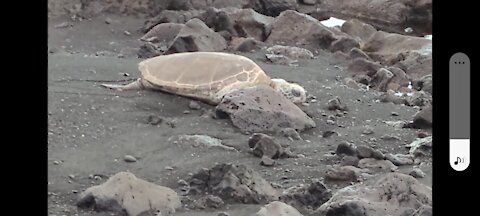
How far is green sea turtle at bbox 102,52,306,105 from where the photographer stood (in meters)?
4.96

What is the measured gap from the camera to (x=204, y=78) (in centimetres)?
503

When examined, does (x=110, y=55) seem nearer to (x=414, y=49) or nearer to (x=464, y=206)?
(x=414, y=49)

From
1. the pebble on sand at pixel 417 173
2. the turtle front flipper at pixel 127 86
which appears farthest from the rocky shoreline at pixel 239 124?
the turtle front flipper at pixel 127 86

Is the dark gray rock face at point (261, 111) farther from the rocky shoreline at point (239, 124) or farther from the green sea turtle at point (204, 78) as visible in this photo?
the green sea turtle at point (204, 78)

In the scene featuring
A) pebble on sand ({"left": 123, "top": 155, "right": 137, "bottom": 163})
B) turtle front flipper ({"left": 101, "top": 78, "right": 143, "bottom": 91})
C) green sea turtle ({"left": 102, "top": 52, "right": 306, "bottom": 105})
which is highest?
green sea turtle ({"left": 102, "top": 52, "right": 306, "bottom": 105})

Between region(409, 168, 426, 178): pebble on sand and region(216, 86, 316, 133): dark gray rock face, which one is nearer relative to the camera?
region(409, 168, 426, 178): pebble on sand

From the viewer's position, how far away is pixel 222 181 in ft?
9.91

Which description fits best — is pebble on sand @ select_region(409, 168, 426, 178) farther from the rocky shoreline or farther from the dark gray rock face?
the dark gray rock face

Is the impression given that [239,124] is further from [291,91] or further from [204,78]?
[291,91]

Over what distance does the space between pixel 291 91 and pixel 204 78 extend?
599 mm

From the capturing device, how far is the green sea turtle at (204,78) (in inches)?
195

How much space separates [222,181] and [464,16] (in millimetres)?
2077

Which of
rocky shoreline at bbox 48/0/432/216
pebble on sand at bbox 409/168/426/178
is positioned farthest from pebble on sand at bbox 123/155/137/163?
pebble on sand at bbox 409/168/426/178
